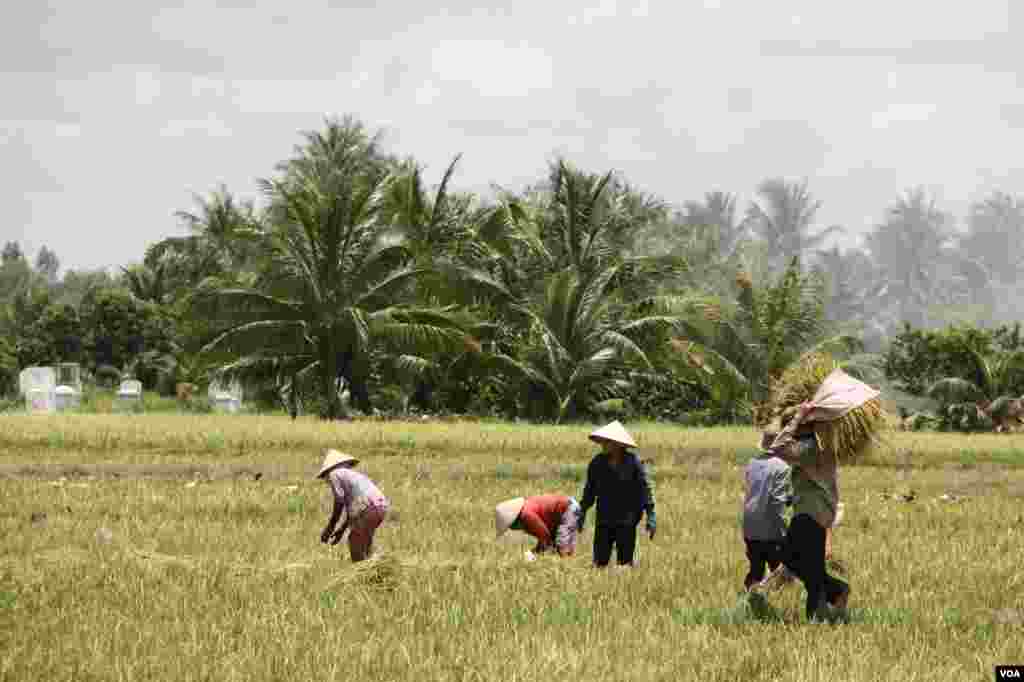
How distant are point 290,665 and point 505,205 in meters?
24.1

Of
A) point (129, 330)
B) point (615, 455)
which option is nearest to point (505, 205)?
point (129, 330)

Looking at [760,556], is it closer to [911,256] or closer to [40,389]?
[40,389]

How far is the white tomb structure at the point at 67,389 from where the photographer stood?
106ft

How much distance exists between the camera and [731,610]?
7.08 m

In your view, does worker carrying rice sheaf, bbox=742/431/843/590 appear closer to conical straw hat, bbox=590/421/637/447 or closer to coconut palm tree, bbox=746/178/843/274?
conical straw hat, bbox=590/421/637/447

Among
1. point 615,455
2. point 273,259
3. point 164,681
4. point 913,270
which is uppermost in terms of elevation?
point 913,270

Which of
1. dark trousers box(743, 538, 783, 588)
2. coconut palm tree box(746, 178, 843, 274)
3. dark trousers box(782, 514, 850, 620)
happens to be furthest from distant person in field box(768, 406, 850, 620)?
coconut palm tree box(746, 178, 843, 274)

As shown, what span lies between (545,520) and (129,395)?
84.0 feet

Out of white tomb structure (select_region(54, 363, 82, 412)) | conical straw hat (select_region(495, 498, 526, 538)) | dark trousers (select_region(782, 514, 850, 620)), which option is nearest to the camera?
dark trousers (select_region(782, 514, 850, 620))

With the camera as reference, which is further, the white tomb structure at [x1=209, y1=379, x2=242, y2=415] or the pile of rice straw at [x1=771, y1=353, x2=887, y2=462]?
the white tomb structure at [x1=209, y1=379, x2=242, y2=415]

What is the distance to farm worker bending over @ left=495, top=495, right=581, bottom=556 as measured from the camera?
9.58 meters

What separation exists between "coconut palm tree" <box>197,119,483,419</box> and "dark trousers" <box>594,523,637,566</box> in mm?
17886

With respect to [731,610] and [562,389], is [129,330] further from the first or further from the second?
[731,610]

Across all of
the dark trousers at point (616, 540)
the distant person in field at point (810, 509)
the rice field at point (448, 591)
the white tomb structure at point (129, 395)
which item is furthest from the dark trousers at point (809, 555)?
the white tomb structure at point (129, 395)
